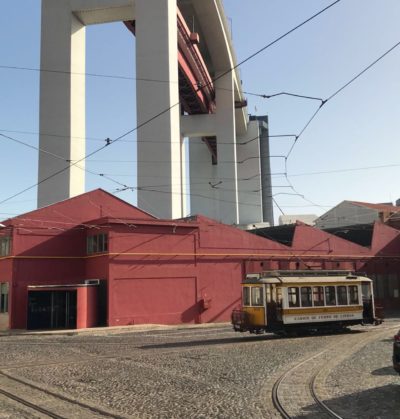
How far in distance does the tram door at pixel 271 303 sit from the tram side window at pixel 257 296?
0.86 feet

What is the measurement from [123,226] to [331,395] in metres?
23.9

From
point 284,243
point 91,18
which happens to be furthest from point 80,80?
point 284,243

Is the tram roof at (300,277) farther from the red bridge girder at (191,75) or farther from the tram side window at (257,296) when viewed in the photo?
the red bridge girder at (191,75)

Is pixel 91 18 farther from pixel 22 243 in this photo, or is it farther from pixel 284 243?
pixel 284 243

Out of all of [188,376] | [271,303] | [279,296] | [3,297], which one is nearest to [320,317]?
[279,296]

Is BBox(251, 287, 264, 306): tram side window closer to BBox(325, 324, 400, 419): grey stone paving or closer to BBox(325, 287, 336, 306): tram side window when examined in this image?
BBox(325, 287, 336, 306): tram side window

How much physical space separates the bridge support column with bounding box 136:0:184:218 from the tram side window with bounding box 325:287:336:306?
14794 mm

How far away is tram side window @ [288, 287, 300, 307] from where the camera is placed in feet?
74.1

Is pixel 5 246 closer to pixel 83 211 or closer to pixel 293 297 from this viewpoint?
pixel 83 211

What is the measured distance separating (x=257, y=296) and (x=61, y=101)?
77.2 ft

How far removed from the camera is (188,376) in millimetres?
12219

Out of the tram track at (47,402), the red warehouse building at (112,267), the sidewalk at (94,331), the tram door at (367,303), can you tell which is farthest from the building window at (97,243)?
the tram track at (47,402)

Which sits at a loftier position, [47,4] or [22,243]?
[47,4]

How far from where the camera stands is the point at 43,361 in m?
15.5
